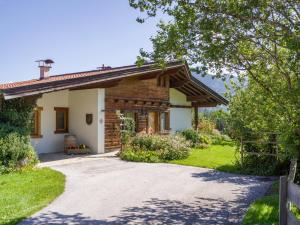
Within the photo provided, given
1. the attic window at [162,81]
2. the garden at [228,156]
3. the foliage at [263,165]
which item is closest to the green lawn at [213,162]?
the garden at [228,156]

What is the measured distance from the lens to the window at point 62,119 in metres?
17.7

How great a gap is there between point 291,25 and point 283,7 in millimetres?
353

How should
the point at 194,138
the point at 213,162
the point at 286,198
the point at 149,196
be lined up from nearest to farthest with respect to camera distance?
the point at 286,198 < the point at 149,196 < the point at 213,162 < the point at 194,138

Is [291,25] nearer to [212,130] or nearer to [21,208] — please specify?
[21,208]

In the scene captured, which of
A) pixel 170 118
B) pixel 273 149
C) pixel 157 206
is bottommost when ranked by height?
A: pixel 157 206

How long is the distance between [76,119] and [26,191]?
8.99 meters

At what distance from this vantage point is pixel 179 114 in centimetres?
2303

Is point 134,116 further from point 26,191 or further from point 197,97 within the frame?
point 26,191

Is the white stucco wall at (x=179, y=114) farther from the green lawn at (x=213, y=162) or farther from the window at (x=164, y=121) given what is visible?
the green lawn at (x=213, y=162)

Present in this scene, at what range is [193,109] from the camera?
25672 millimetres

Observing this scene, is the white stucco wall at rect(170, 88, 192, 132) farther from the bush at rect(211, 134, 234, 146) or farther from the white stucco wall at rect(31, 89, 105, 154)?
the white stucco wall at rect(31, 89, 105, 154)

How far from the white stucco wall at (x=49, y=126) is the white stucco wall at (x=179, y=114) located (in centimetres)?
738

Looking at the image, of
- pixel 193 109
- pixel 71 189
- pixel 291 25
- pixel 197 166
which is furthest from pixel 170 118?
pixel 291 25

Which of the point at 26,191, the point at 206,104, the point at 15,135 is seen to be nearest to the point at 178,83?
the point at 206,104
